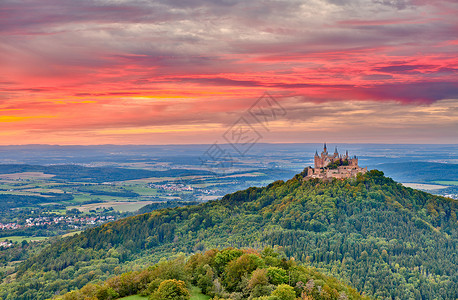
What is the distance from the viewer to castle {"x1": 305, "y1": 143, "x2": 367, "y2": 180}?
124 metres

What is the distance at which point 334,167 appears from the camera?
124500mm

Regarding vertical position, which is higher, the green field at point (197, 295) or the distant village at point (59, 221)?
the green field at point (197, 295)

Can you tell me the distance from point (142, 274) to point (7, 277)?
6540 centimetres

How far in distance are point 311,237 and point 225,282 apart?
52818mm

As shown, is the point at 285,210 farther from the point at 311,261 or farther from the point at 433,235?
the point at 433,235

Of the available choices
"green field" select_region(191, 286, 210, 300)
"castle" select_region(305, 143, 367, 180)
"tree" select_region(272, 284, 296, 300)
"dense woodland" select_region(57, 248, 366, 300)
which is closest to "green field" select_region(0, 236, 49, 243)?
"castle" select_region(305, 143, 367, 180)

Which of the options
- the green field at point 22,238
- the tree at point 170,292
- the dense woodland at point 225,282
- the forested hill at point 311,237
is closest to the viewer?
the tree at point 170,292

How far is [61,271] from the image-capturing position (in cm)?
9406

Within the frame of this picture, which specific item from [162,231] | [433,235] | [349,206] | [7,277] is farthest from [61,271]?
[433,235]

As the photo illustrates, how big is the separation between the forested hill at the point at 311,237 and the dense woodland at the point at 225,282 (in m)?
31.9

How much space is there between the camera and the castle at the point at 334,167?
124 metres

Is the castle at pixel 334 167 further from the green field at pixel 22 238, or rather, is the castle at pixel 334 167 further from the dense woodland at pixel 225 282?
the green field at pixel 22 238

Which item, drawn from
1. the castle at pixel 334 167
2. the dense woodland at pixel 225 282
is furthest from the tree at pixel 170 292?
the castle at pixel 334 167

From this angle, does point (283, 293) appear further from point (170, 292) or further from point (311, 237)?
point (311, 237)
